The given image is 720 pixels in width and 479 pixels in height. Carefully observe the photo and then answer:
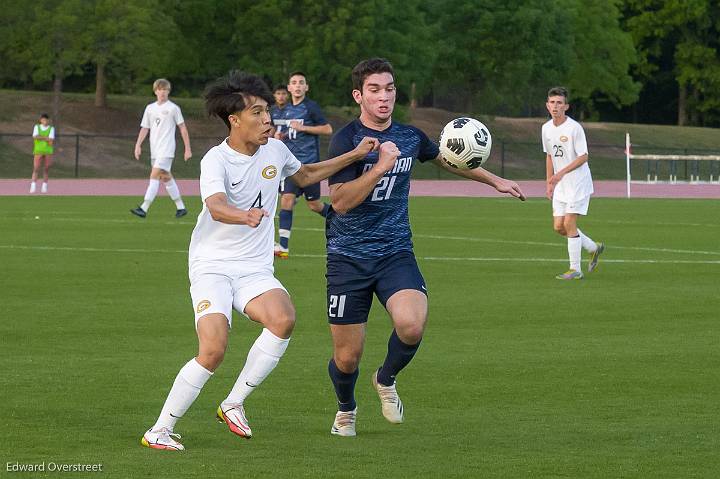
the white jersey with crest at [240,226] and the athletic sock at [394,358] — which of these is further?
the athletic sock at [394,358]

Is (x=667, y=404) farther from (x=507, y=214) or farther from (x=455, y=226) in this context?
(x=507, y=214)

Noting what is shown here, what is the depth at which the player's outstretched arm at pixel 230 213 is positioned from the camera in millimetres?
7278

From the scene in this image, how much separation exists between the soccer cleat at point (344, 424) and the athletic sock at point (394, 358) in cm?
43

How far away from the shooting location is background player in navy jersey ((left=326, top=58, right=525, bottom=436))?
824 cm

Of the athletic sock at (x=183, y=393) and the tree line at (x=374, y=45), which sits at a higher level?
the tree line at (x=374, y=45)

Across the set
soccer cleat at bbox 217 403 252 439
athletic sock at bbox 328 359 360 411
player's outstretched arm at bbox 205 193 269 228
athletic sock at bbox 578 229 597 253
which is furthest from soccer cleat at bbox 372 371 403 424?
athletic sock at bbox 578 229 597 253

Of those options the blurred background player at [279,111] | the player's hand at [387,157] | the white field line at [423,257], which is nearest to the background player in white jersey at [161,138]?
the blurred background player at [279,111]

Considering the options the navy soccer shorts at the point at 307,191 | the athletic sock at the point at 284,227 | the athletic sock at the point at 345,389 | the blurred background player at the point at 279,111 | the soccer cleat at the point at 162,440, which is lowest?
the soccer cleat at the point at 162,440

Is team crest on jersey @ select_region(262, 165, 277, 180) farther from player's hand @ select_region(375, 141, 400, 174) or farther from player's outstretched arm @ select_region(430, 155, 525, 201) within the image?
player's outstretched arm @ select_region(430, 155, 525, 201)

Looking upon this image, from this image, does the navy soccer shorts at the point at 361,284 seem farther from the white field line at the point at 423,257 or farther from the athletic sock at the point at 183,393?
the white field line at the point at 423,257

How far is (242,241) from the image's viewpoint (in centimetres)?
798

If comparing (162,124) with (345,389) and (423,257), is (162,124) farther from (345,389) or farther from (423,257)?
(345,389)

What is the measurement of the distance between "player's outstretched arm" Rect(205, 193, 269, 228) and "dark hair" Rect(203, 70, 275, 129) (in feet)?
1.81

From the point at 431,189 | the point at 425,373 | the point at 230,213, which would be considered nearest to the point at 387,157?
the point at 230,213
